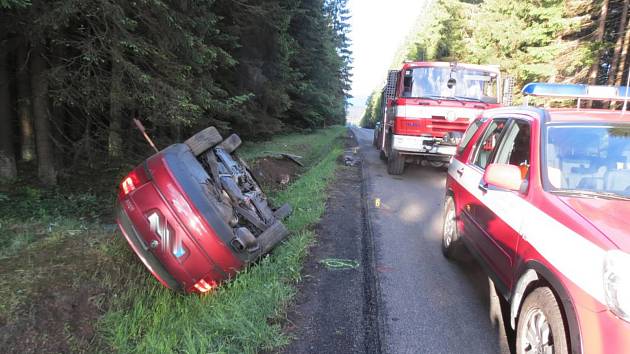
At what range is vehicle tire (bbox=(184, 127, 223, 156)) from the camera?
478cm

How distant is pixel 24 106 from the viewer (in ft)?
27.3

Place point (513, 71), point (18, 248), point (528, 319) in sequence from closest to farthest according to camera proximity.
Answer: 1. point (528, 319)
2. point (18, 248)
3. point (513, 71)

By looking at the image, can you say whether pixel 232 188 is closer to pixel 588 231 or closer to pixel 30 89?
pixel 588 231

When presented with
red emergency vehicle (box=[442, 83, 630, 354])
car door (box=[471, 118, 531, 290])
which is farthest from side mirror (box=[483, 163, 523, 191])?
car door (box=[471, 118, 531, 290])

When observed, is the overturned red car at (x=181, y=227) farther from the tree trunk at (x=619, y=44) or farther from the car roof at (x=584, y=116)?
the tree trunk at (x=619, y=44)

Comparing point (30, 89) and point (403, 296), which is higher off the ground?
point (30, 89)

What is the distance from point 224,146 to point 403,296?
3.23m

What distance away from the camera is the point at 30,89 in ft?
26.9

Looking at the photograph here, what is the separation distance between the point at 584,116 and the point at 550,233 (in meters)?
1.48

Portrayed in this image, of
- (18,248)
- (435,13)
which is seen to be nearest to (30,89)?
(18,248)

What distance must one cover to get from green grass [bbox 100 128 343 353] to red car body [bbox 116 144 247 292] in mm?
289

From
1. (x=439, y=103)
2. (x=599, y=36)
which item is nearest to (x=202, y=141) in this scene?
(x=439, y=103)

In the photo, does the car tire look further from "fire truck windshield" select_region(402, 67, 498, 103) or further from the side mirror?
the side mirror

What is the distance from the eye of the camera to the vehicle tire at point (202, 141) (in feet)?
15.7
